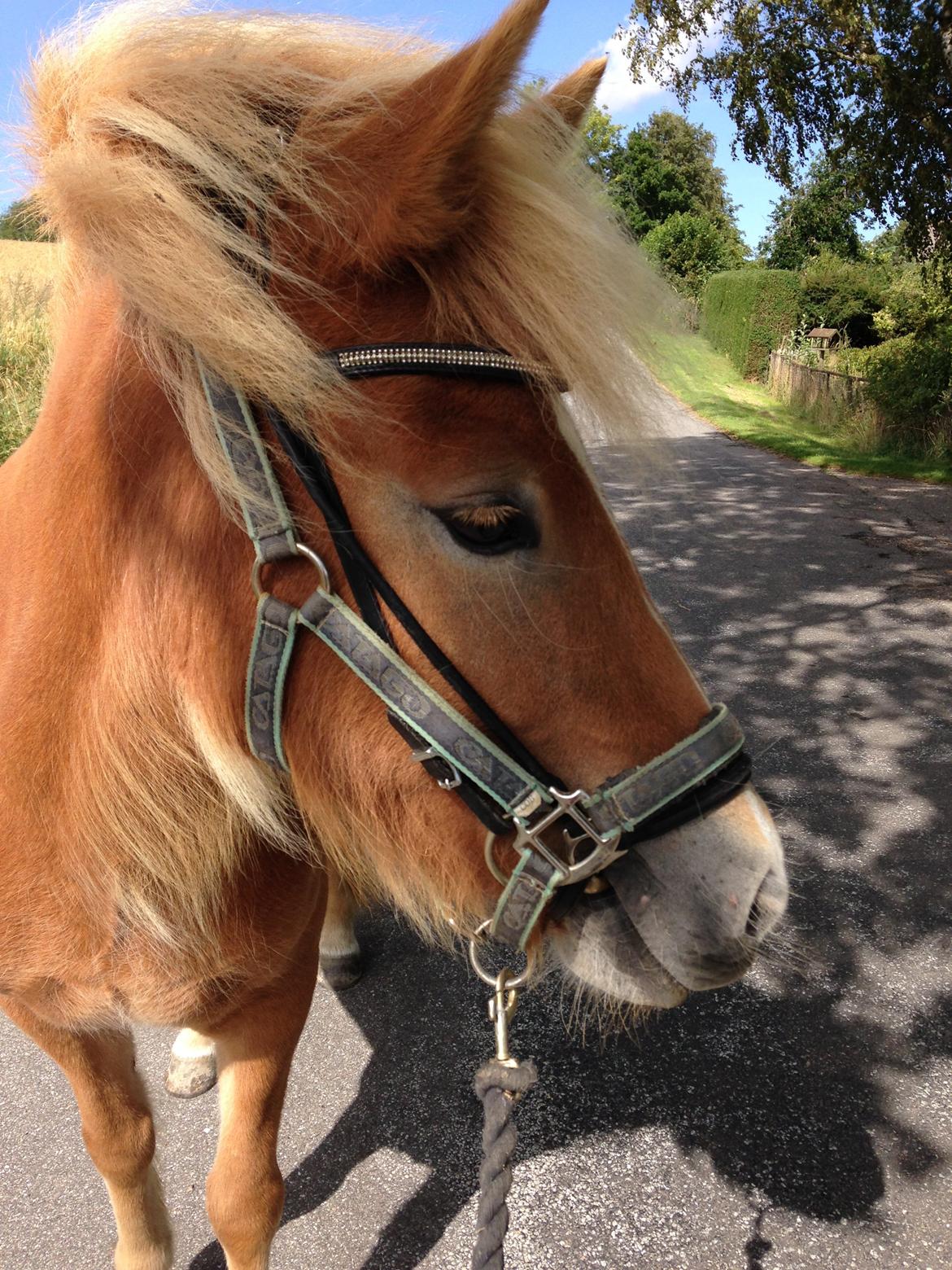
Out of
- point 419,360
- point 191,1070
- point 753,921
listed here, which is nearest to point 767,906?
point 753,921

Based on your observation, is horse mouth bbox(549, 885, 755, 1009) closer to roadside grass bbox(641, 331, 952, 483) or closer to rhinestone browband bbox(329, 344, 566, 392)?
rhinestone browband bbox(329, 344, 566, 392)

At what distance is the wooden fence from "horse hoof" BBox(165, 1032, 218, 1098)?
48.8ft

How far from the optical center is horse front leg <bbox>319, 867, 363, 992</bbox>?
3.04 metres

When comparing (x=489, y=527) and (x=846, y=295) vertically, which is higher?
(x=846, y=295)

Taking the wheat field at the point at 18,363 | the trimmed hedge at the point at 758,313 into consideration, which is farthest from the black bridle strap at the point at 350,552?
the trimmed hedge at the point at 758,313

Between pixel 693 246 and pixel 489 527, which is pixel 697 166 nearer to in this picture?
pixel 693 246

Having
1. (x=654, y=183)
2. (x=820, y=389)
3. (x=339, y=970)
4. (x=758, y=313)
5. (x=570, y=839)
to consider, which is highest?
(x=654, y=183)

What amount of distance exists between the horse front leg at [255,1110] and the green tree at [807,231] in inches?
1152

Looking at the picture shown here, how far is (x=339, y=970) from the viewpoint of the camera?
3049mm

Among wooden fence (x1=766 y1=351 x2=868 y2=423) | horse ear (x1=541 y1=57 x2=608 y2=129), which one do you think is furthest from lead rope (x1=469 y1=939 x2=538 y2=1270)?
wooden fence (x1=766 y1=351 x2=868 y2=423)

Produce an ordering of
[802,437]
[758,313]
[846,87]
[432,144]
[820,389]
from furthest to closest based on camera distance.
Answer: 1. [758,313]
2. [820,389]
3. [802,437]
4. [846,87]
5. [432,144]

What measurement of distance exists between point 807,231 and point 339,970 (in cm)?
4127

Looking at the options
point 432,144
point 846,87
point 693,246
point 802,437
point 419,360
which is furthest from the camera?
point 693,246

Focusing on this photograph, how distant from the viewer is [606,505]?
1241mm
